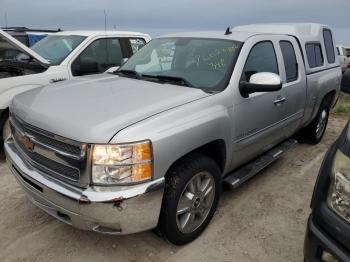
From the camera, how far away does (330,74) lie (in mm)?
5426

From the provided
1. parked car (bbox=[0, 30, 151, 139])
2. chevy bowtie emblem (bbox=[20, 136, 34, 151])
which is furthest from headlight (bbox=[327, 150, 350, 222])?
parked car (bbox=[0, 30, 151, 139])

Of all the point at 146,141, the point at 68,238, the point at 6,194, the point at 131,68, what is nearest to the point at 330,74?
the point at 131,68

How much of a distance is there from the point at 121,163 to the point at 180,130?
523mm

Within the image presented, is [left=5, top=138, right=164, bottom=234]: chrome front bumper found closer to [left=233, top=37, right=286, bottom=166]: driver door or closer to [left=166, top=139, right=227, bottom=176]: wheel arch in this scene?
[left=166, top=139, right=227, bottom=176]: wheel arch

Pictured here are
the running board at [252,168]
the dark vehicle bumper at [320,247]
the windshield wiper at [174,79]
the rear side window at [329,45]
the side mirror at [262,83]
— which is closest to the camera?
the dark vehicle bumper at [320,247]

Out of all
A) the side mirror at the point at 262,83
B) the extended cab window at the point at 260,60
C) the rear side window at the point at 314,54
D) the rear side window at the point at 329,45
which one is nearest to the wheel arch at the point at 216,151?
the side mirror at the point at 262,83

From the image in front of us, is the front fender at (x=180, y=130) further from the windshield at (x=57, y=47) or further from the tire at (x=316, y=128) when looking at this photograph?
the windshield at (x=57, y=47)

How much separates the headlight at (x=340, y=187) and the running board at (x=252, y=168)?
1.54 metres

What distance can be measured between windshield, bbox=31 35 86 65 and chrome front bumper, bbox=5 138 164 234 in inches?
136

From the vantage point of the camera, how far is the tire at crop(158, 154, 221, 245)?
8.98ft

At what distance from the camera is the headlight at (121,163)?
7.76ft

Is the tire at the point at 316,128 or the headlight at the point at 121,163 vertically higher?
the headlight at the point at 121,163

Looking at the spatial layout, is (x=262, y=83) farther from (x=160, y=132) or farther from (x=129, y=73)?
(x=129, y=73)

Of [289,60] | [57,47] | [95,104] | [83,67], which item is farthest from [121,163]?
[57,47]
